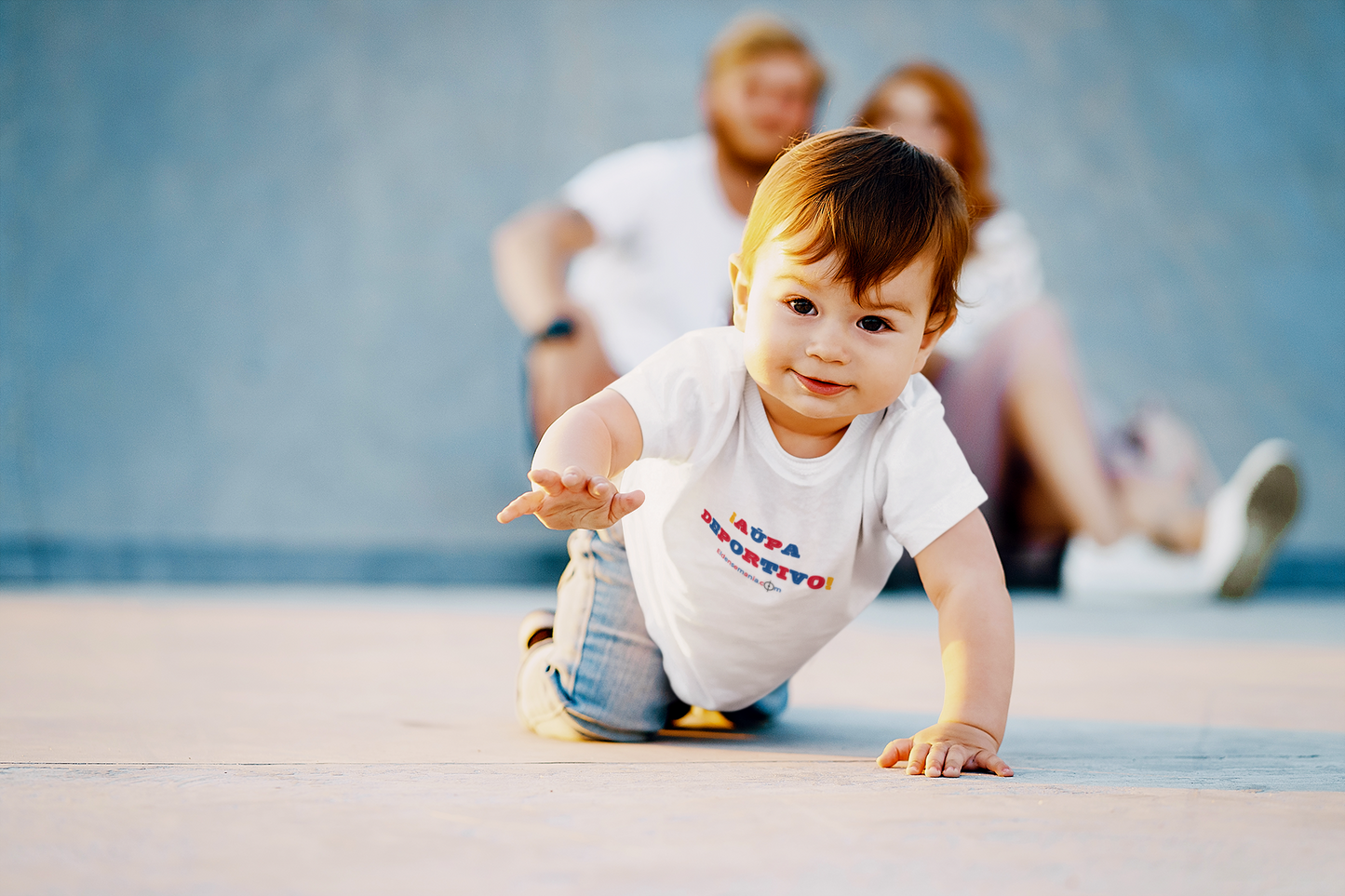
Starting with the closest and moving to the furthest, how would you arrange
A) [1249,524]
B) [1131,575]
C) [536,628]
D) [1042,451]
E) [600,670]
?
[600,670]
[536,628]
[1249,524]
[1131,575]
[1042,451]

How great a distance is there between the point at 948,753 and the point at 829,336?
0.37m

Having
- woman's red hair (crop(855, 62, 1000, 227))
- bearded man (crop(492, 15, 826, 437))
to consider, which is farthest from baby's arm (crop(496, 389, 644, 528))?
woman's red hair (crop(855, 62, 1000, 227))

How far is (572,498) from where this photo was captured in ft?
3.04

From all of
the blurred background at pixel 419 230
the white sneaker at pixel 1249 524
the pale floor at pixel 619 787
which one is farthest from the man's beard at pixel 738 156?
the pale floor at pixel 619 787

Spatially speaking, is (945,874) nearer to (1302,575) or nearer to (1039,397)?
(1039,397)

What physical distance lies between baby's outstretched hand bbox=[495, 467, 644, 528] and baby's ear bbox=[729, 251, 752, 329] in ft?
0.92

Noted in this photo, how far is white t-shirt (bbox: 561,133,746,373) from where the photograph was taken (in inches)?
147

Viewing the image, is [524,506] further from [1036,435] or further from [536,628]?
[1036,435]

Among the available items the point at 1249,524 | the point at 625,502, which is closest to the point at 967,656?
the point at 625,502

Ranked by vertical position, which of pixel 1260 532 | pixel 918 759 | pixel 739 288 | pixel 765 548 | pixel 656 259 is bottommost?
pixel 1260 532

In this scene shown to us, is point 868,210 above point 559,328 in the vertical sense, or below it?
above

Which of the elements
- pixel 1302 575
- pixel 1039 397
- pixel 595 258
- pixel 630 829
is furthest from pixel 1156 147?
pixel 630 829

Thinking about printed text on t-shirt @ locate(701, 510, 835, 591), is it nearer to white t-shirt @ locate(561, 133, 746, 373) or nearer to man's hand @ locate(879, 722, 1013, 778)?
man's hand @ locate(879, 722, 1013, 778)

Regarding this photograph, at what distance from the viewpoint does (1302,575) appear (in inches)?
158
